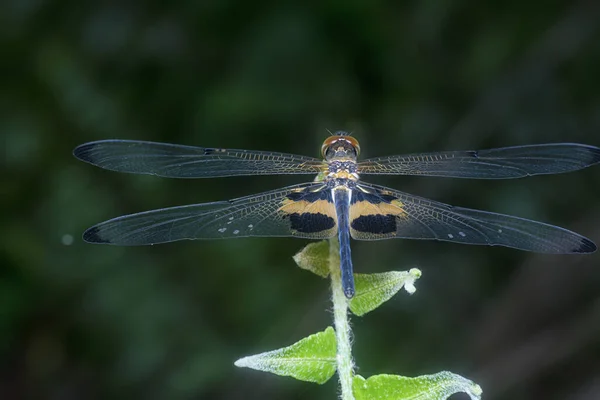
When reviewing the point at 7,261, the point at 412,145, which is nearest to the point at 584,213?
the point at 412,145

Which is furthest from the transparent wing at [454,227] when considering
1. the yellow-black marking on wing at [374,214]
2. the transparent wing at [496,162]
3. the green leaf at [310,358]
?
the green leaf at [310,358]

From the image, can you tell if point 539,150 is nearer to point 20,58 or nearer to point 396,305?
point 396,305

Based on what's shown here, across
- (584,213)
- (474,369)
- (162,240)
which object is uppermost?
(584,213)

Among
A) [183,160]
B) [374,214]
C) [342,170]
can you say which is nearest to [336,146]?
[342,170]

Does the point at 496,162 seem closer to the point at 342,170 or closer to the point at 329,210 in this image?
the point at 342,170

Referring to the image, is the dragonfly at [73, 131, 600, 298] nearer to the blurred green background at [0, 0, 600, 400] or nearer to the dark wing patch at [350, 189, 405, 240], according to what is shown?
the dark wing patch at [350, 189, 405, 240]

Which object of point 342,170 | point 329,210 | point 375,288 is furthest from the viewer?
point 342,170
